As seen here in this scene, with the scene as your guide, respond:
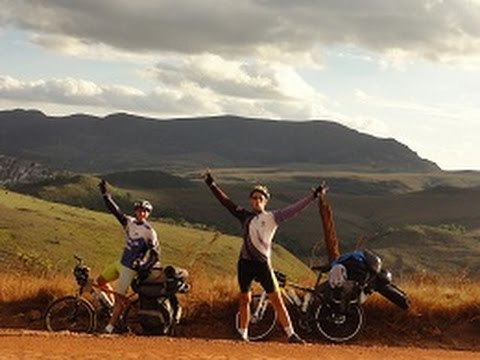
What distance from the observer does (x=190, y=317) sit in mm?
12656

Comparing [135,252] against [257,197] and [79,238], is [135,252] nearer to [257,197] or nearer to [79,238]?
[257,197]

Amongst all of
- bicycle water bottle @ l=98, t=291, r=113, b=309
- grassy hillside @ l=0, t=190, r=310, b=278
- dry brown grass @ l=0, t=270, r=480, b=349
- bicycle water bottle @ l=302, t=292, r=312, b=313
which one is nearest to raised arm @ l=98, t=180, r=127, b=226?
bicycle water bottle @ l=98, t=291, r=113, b=309

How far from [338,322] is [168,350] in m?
3.65

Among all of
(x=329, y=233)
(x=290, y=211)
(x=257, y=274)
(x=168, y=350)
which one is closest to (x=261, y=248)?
(x=257, y=274)

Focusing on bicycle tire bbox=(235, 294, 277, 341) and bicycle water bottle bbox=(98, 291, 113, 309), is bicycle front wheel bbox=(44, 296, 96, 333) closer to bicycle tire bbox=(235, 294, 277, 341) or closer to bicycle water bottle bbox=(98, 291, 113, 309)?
bicycle water bottle bbox=(98, 291, 113, 309)

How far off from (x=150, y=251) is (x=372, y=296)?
419 cm

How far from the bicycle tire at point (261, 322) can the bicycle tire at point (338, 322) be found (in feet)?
2.59

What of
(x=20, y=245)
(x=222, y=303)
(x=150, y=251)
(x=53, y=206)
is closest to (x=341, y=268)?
(x=222, y=303)

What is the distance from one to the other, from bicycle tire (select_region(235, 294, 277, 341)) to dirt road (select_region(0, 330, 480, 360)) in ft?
4.58

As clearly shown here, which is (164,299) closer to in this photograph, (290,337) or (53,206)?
(290,337)

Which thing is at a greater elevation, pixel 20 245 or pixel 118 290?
pixel 118 290

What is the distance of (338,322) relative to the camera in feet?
39.1

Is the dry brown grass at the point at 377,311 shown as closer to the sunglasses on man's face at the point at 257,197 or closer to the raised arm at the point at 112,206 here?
the raised arm at the point at 112,206

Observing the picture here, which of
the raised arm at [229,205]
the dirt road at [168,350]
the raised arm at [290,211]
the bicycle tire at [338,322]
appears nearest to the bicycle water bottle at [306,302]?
the bicycle tire at [338,322]
